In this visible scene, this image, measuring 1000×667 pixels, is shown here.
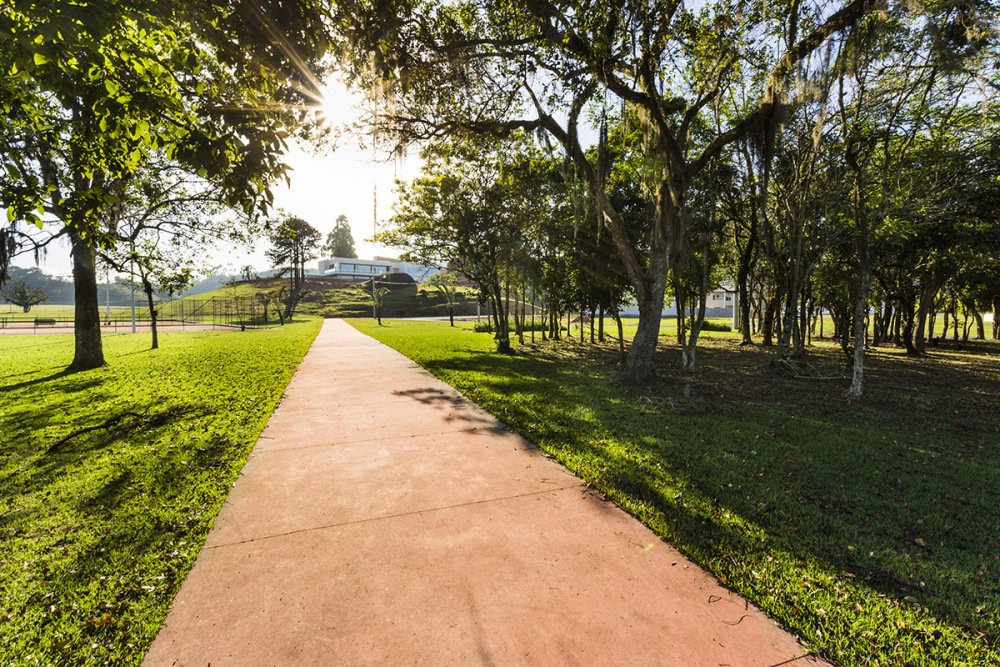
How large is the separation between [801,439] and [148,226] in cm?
2092

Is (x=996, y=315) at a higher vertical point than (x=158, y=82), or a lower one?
lower

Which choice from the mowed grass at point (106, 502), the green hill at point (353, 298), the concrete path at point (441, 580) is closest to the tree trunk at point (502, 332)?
the mowed grass at point (106, 502)

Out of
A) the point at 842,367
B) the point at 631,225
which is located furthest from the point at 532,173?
the point at 842,367

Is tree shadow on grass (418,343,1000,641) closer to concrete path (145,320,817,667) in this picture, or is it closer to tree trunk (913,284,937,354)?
concrete path (145,320,817,667)

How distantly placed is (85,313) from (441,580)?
15.3 meters

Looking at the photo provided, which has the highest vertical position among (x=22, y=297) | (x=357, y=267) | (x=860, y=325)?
(x=357, y=267)

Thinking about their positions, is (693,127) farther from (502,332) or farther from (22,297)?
(22,297)

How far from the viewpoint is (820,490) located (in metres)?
4.41

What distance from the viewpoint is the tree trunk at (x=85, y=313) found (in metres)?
12.2

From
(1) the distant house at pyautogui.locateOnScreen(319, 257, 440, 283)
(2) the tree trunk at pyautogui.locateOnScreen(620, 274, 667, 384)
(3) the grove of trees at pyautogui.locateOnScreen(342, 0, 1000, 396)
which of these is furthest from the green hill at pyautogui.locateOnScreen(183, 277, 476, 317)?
(2) the tree trunk at pyautogui.locateOnScreen(620, 274, 667, 384)

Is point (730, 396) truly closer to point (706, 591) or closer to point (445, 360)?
point (706, 591)

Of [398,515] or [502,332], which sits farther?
[502,332]

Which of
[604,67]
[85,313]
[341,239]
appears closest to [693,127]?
[604,67]

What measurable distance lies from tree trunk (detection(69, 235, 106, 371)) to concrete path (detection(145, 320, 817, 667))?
1179cm
